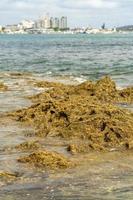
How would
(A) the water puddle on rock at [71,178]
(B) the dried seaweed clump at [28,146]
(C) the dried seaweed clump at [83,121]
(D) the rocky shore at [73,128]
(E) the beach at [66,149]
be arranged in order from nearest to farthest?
(A) the water puddle on rock at [71,178] < (E) the beach at [66,149] < (D) the rocky shore at [73,128] < (B) the dried seaweed clump at [28,146] < (C) the dried seaweed clump at [83,121]

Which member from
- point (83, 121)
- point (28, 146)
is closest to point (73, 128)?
point (83, 121)

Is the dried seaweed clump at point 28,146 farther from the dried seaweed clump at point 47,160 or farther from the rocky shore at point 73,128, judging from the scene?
the dried seaweed clump at point 47,160

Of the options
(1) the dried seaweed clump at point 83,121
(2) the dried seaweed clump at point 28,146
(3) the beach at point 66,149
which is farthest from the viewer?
(1) the dried seaweed clump at point 83,121

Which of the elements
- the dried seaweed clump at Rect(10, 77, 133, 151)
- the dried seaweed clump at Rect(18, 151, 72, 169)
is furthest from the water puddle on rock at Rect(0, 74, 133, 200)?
the dried seaweed clump at Rect(10, 77, 133, 151)

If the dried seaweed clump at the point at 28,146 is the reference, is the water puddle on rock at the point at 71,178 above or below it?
above

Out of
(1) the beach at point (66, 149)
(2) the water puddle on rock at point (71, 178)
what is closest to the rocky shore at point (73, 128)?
(1) the beach at point (66, 149)

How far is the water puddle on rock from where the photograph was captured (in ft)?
30.5

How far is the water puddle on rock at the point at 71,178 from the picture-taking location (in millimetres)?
9305

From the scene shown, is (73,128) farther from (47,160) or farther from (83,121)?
(47,160)

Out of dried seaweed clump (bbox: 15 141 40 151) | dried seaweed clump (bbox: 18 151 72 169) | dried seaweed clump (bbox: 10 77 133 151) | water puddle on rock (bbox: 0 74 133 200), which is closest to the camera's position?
water puddle on rock (bbox: 0 74 133 200)

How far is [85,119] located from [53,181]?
5085mm

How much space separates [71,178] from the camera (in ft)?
Answer: 33.8

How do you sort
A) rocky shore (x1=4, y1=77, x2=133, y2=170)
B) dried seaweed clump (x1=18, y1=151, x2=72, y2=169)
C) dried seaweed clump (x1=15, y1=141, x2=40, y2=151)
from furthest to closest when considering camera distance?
dried seaweed clump (x1=15, y1=141, x2=40, y2=151) → rocky shore (x1=4, y1=77, x2=133, y2=170) → dried seaweed clump (x1=18, y1=151, x2=72, y2=169)

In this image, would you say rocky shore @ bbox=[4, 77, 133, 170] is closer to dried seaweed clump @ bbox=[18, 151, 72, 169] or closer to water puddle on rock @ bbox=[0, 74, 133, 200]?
dried seaweed clump @ bbox=[18, 151, 72, 169]
